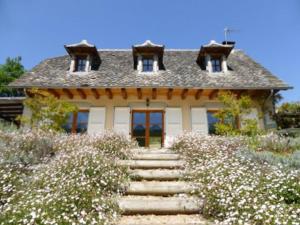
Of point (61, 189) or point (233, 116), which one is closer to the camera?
point (61, 189)

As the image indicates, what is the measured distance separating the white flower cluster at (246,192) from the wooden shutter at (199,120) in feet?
17.4

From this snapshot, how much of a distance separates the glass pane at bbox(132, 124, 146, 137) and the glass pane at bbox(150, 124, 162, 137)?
34 cm

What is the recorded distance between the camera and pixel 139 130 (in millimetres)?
11070

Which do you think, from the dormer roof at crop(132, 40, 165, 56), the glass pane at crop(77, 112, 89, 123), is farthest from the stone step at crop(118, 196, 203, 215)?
the dormer roof at crop(132, 40, 165, 56)

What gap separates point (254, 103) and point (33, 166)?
928 centimetres

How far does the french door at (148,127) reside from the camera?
35.9 ft

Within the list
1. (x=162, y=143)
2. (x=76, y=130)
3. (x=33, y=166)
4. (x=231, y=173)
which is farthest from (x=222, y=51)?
(x=33, y=166)

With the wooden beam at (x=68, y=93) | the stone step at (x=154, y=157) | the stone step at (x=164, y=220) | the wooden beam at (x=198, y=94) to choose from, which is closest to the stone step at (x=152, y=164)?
the stone step at (x=154, y=157)

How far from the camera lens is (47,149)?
625cm

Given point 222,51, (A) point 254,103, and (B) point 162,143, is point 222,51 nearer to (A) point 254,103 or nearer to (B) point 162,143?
(A) point 254,103

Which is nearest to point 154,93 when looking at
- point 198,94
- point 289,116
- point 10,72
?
point 198,94

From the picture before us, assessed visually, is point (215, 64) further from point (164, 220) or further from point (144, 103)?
point (164, 220)

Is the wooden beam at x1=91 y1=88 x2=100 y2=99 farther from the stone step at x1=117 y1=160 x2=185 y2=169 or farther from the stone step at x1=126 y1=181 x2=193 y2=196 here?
the stone step at x1=126 y1=181 x2=193 y2=196

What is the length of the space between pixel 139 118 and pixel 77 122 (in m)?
2.72
